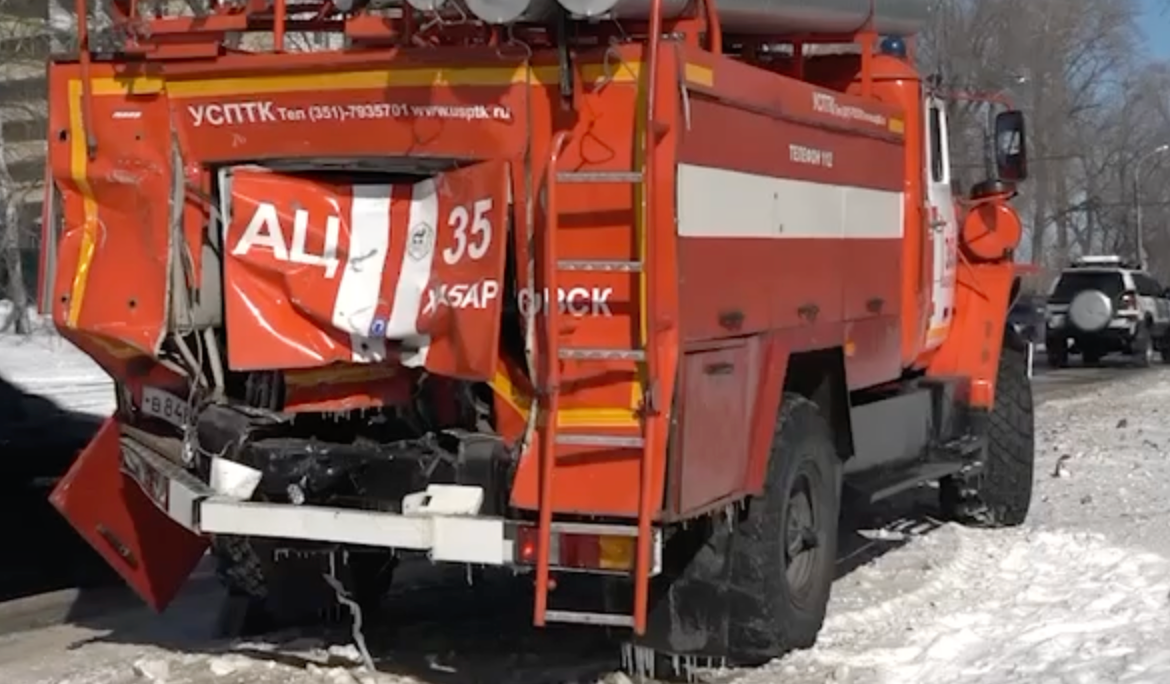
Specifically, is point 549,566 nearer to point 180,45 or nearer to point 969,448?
point 180,45

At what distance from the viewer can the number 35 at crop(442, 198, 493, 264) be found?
695 centimetres

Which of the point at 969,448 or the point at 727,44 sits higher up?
the point at 727,44

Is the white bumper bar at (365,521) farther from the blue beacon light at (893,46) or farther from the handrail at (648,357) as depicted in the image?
the blue beacon light at (893,46)

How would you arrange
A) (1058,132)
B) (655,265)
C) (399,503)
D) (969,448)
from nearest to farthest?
1. (655,265)
2. (399,503)
3. (969,448)
4. (1058,132)

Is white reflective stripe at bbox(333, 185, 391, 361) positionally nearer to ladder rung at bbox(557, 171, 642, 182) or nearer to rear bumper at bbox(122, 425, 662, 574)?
rear bumper at bbox(122, 425, 662, 574)

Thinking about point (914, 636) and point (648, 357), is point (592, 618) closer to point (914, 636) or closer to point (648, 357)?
point (648, 357)

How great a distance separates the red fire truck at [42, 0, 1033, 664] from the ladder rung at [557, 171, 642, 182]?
0.04ft

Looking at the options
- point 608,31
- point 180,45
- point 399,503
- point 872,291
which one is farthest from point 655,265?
point 872,291

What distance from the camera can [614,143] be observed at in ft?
21.9

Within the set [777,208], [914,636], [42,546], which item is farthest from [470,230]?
[42,546]

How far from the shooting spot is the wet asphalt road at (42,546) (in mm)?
10523

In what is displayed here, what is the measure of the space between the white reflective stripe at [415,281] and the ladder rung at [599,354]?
28.9 inches

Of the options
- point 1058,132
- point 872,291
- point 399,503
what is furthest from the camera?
point 1058,132

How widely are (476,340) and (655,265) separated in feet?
2.59
